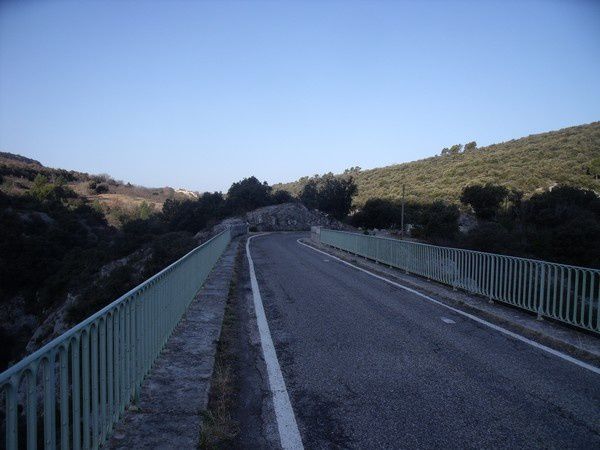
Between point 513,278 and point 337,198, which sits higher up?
point 337,198

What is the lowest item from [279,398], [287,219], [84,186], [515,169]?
[279,398]

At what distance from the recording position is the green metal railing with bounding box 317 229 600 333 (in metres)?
7.23

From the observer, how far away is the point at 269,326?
752cm

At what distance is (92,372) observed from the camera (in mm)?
3199

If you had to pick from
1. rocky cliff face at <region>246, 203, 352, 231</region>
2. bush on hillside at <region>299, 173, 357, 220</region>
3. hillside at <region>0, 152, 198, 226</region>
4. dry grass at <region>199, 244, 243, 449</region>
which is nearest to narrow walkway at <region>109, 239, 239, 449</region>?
dry grass at <region>199, 244, 243, 449</region>

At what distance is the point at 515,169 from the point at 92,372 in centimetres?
5751

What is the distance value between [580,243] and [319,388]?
17.5m

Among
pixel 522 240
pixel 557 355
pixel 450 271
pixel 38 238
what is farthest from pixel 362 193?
pixel 557 355

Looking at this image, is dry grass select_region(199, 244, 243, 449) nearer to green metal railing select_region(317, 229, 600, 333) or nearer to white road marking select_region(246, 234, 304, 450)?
white road marking select_region(246, 234, 304, 450)

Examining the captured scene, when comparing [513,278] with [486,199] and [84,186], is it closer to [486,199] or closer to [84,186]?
[486,199]

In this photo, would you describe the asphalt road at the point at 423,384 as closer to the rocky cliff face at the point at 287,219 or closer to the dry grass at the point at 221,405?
the dry grass at the point at 221,405

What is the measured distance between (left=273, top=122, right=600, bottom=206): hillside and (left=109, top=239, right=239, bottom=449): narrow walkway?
42.5 meters

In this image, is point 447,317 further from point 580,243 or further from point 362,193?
point 362,193

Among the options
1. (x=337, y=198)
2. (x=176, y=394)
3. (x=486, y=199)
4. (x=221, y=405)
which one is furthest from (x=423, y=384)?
(x=337, y=198)
